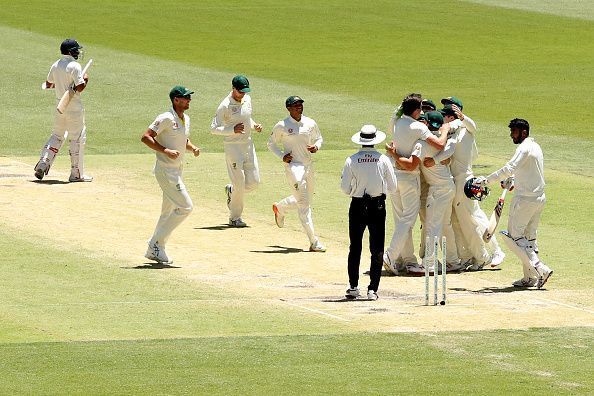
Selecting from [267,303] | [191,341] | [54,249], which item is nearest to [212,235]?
[54,249]

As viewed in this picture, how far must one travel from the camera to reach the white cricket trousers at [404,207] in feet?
60.0

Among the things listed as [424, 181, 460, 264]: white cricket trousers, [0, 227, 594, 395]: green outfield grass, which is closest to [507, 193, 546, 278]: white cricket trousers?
[424, 181, 460, 264]: white cricket trousers

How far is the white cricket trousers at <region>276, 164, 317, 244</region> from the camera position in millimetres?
19719

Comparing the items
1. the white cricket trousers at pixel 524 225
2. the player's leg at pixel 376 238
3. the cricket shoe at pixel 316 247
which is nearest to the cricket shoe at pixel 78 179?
the cricket shoe at pixel 316 247

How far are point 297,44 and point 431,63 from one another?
5.34 meters

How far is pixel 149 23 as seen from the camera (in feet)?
160

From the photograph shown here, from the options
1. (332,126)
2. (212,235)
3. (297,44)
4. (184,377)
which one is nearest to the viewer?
(184,377)

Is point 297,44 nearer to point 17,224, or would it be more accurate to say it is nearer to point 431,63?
point 431,63

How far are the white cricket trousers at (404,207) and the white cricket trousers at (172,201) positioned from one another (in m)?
2.61

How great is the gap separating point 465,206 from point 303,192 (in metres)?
2.38

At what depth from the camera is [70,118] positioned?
82.8 ft

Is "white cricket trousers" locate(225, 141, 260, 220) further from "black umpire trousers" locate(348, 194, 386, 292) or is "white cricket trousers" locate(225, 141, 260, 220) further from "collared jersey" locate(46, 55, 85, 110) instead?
"black umpire trousers" locate(348, 194, 386, 292)

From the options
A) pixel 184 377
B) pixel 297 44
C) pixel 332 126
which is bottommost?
pixel 184 377

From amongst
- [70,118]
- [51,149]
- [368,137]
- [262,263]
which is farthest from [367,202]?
[51,149]
